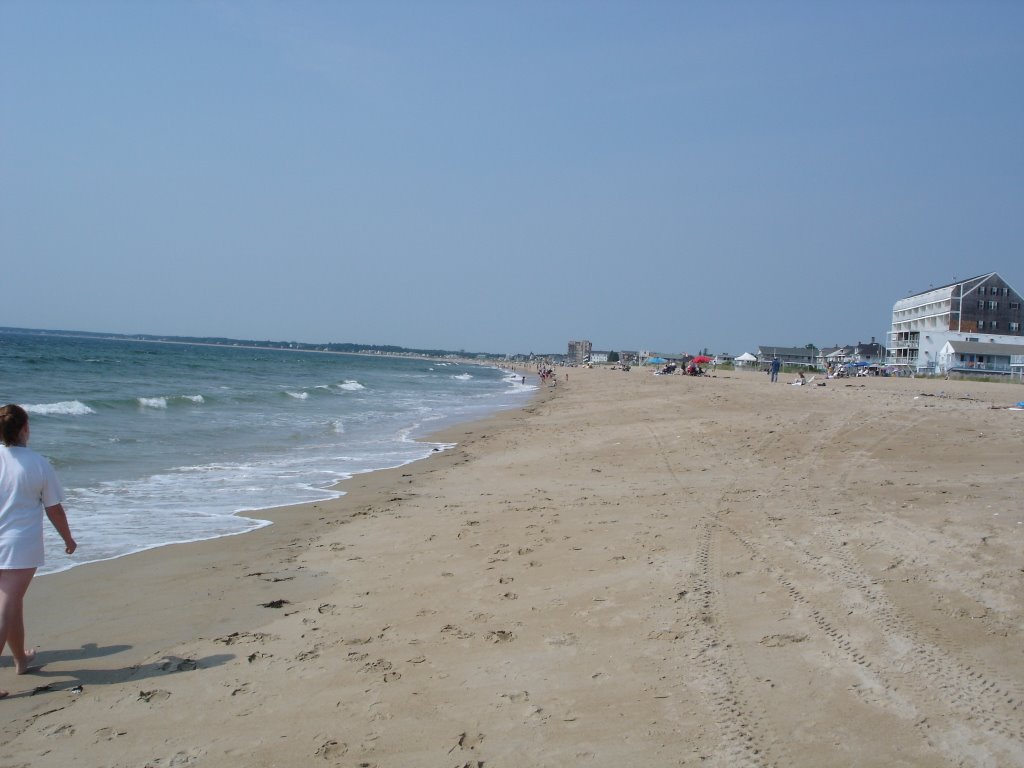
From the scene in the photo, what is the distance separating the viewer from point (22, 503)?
4.33 metres

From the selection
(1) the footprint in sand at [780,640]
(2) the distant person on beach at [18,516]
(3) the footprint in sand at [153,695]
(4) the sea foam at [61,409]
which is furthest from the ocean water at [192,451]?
(1) the footprint in sand at [780,640]

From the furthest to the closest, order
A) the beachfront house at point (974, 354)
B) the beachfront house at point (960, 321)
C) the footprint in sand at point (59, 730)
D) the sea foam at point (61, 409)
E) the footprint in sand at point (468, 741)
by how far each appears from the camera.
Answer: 1. the beachfront house at point (960, 321)
2. the beachfront house at point (974, 354)
3. the sea foam at point (61, 409)
4. the footprint in sand at point (59, 730)
5. the footprint in sand at point (468, 741)

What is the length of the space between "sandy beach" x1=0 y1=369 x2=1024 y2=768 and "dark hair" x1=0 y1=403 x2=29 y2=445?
4.98 feet

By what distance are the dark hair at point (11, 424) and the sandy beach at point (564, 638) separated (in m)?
1.52

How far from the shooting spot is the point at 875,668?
3.86m

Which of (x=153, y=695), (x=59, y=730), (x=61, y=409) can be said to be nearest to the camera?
(x=59, y=730)

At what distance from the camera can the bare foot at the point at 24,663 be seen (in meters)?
4.43

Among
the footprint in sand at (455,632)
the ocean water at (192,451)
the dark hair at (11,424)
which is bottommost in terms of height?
the ocean water at (192,451)

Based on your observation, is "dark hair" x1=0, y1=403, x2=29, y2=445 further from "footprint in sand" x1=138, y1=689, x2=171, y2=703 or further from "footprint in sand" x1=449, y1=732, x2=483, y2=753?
"footprint in sand" x1=449, y1=732, x2=483, y2=753

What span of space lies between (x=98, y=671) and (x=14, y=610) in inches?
25.0

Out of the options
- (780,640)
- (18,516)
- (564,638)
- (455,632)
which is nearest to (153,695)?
(18,516)

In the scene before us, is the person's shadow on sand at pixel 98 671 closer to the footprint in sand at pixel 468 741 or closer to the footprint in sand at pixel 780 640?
the footprint in sand at pixel 468 741

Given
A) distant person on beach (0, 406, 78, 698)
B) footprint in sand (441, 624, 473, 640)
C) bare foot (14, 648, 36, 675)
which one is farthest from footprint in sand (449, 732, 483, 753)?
bare foot (14, 648, 36, 675)

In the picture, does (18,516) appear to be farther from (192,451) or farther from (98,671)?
(192,451)
